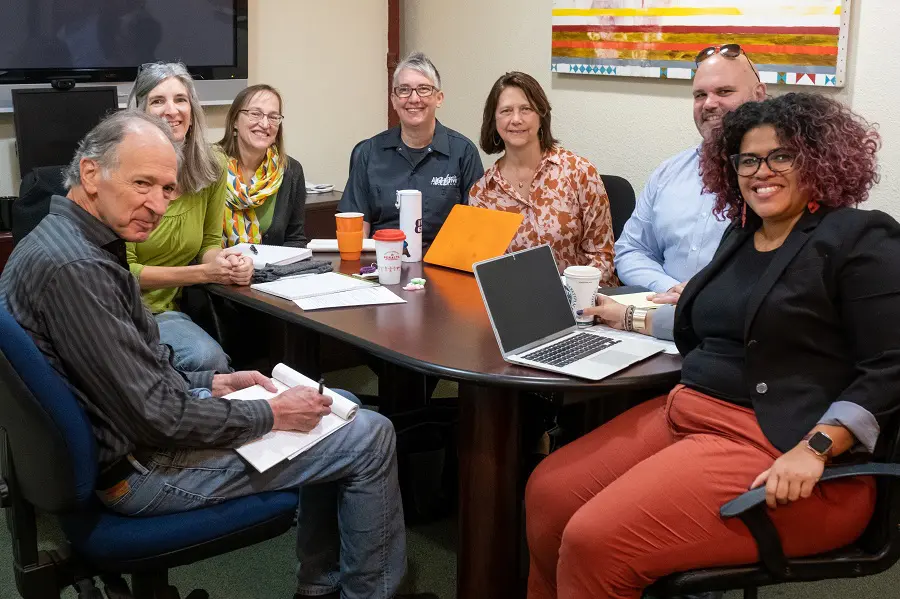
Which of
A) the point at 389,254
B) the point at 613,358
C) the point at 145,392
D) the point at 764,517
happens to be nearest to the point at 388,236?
the point at 389,254

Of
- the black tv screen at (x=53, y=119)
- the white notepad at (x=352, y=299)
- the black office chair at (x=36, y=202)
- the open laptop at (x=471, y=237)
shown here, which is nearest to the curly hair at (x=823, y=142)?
the open laptop at (x=471, y=237)

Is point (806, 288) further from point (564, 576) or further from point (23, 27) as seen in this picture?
point (23, 27)

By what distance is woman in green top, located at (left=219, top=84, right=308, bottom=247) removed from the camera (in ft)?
9.73

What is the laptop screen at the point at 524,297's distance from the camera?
1.90 metres

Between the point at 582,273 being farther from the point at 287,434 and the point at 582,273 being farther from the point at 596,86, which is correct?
the point at 596,86

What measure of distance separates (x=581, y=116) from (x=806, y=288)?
245 centimetres

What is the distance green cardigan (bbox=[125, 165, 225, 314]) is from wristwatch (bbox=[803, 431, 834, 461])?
1770 millimetres

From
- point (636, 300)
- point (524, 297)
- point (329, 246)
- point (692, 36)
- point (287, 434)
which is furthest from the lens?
point (692, 36)

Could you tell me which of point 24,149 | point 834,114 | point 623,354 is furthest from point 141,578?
point 24,149

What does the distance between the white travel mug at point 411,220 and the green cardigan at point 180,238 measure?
1.81ft

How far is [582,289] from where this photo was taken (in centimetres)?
215

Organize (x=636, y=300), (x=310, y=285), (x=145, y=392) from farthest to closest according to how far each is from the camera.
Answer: (x=310, y=285)
(x=636, y=300)
(x=145, y=392)

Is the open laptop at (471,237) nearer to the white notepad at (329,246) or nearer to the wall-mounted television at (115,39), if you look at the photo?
the white notepad at (329,246)

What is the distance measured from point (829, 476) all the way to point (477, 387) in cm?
72
